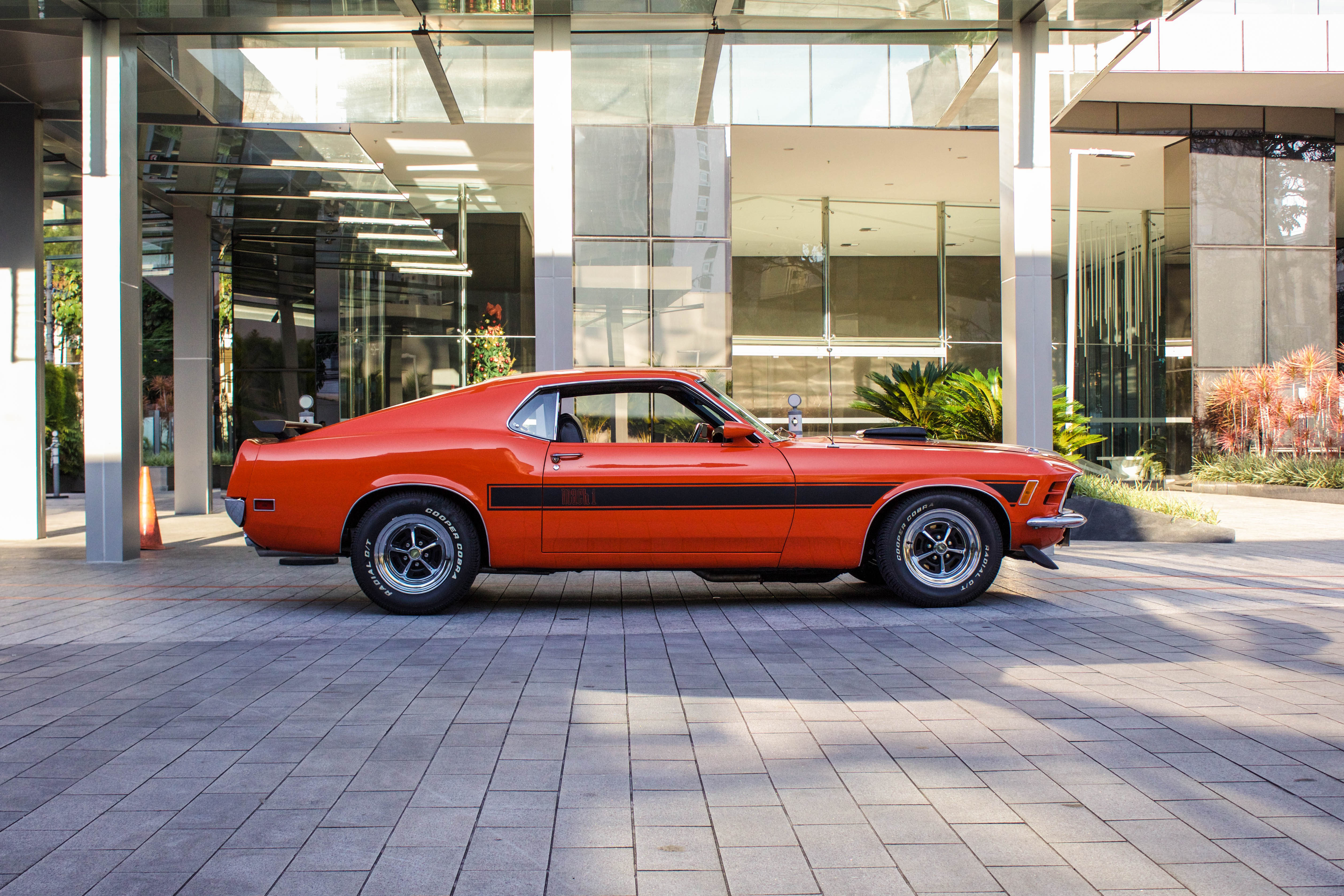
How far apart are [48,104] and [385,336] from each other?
959 centimetres

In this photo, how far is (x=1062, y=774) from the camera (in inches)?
126

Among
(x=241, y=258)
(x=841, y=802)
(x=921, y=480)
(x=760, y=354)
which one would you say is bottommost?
(x=841, y=802)

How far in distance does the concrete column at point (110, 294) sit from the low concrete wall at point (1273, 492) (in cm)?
1699

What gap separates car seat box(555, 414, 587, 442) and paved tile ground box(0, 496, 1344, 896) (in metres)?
1.13

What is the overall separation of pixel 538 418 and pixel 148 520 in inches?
243

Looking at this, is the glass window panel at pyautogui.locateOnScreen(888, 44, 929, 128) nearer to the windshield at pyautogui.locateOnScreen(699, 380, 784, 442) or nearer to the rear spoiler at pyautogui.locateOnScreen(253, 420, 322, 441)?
the windshield at pyautogui.locateOnScreen(699, 380, 784, 442)

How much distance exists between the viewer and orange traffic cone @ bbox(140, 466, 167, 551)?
1021 cm

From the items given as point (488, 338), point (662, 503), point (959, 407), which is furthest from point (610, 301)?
point (488, 338)

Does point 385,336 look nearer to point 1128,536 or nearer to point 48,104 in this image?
point 48,104

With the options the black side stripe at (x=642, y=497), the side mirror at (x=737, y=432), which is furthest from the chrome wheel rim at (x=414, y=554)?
the side mirror at (x=737, y=432)

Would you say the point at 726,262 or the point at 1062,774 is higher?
the point at 726,262

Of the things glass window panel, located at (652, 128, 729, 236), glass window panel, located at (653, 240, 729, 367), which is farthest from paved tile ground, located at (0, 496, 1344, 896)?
glass window panel, located at (652, 128, 729, 236)

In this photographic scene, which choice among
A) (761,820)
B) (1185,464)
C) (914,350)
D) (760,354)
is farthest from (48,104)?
(1185,464)

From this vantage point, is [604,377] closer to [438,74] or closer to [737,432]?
[737,432]
